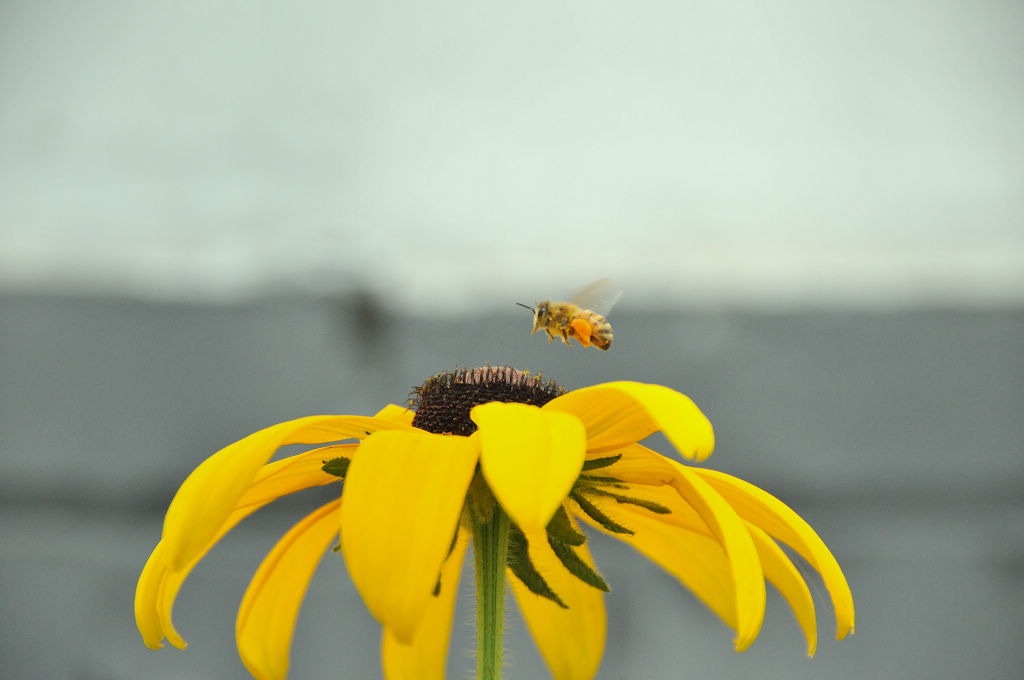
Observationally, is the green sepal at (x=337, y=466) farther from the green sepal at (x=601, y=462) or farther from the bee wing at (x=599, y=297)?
the bee wing at (x=599, y=297)

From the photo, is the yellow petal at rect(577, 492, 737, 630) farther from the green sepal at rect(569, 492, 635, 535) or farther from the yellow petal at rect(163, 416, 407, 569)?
the yellow petal at rect(163, 416, 407, 569)

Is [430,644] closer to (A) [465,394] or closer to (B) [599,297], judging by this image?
(A) [465,394]

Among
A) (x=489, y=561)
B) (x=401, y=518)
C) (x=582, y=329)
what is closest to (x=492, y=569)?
(x=489, y=561)

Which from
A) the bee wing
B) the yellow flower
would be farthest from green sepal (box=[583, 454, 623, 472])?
the bee wing

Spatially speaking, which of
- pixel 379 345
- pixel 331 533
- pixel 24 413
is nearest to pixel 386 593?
pixel 331 533

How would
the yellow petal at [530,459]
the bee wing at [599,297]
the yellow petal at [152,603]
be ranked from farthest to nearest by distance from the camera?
the bee wing at [599,297] → the yellow petal at [152,603] → the yellow petal at [530,459]

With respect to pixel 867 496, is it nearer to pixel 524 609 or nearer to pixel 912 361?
pixel 912 361

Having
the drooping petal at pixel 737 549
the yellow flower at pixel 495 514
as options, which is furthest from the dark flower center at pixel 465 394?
the drooping petal at pixel 737 549
